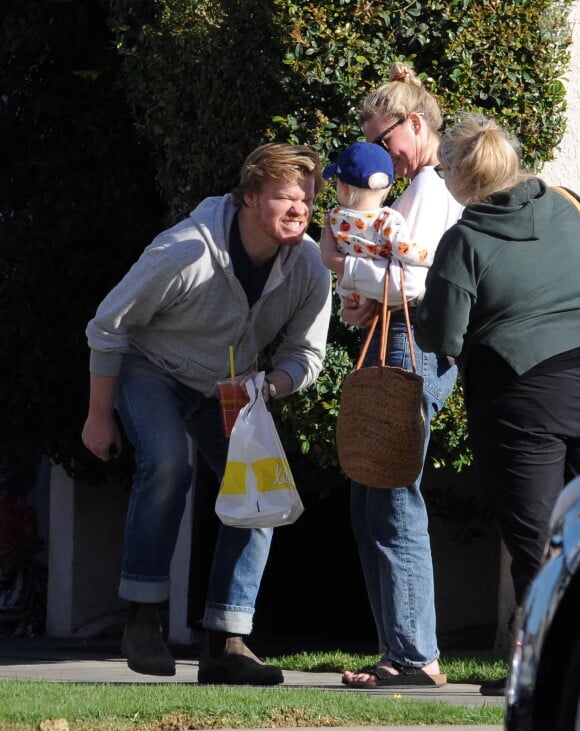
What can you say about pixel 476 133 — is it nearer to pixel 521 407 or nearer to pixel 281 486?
pixel 521 407

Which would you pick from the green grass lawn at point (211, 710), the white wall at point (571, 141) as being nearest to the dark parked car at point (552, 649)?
the green grass lawn at point (211, 710)

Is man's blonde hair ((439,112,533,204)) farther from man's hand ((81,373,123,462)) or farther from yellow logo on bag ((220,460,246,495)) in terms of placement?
man's hand ((81,373,123,462))

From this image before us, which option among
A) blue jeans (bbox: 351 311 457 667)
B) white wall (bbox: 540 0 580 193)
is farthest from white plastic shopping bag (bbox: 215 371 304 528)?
white wall (bbox: 540 0 580 193)

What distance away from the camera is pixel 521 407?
4.37 meters

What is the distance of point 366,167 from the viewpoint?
482 centimetres

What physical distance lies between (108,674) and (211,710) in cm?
250

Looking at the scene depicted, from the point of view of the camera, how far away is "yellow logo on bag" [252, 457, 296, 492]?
4930 millimetres

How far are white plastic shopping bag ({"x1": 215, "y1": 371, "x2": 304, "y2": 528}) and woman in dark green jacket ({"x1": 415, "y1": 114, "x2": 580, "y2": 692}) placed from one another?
74 centimetres

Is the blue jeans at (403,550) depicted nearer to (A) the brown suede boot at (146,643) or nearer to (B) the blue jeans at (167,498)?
(B) the blue jeans at (167,498)

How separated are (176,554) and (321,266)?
4.02 meters

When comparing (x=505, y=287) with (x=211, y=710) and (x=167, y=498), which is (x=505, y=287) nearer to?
(x=167, y=498)

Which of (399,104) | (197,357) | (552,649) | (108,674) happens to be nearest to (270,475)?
(197,357)

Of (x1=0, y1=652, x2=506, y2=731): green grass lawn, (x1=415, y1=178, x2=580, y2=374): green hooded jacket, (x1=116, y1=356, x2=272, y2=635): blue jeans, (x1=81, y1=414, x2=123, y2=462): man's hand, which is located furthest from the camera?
(x1=81, y1=414, x2=123, y2=462): man's hand

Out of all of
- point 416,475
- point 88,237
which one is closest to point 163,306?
point 416,475
